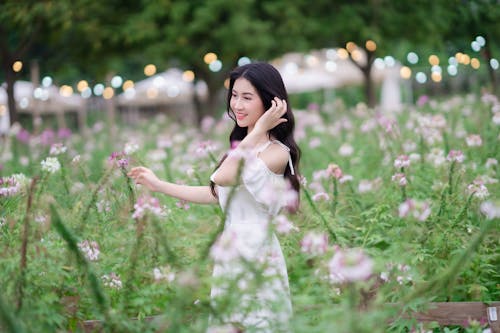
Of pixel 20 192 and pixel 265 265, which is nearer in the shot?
pixel 265 265

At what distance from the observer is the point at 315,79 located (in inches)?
716

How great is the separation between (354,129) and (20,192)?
515 cm

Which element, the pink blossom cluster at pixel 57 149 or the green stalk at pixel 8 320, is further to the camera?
the pink blossom cluster at pixel 57 149

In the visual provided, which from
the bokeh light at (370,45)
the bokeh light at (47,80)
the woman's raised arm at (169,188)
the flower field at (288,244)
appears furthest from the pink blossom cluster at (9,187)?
the bokeh light at (370,45)

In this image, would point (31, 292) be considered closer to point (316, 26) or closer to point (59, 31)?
point (59, 31)

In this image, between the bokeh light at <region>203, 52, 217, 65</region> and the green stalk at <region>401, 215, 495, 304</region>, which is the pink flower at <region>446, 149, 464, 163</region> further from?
the bokeh light at <region>203, 52, 217, 65</region>

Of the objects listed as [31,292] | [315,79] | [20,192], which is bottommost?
[31,292]

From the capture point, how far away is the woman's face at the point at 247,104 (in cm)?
274

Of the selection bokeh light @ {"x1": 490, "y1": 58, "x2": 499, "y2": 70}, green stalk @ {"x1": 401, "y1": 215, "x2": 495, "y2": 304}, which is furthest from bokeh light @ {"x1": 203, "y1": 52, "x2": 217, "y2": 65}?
green stalk @ {"x1": 401, "y1": 215, "x2": 495, "y2": 304}

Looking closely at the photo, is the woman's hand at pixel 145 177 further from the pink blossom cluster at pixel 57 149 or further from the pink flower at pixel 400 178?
the pink flower at pixel 400 178

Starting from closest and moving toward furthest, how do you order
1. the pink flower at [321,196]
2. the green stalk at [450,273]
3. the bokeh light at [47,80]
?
the green stalk at [450,273], the pink flower at [321,196], the bokeh light at [47,80]

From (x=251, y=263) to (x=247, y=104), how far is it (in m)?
1.02

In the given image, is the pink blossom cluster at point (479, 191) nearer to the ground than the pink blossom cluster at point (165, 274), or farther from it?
farther from it

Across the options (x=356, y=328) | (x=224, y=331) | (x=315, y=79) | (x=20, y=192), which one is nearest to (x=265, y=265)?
(x=224, y=331)
